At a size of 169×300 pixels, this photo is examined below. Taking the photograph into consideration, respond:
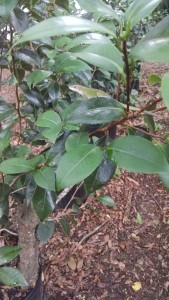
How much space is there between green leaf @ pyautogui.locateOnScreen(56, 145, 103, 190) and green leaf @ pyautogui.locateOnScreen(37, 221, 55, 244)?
1.81 ft

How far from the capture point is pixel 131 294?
152 centimetres

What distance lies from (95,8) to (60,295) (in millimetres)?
1377

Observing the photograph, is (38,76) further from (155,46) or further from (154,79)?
(155,46)

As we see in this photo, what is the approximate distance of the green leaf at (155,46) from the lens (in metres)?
0.41

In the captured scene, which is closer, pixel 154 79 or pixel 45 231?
pixel 154 79

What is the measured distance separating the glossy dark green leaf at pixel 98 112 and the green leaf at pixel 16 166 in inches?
8.0

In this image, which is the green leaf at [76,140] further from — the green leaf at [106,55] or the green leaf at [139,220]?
the green leaf at [139,220]

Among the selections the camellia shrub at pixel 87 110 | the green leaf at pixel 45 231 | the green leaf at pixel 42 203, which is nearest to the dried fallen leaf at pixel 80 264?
the green leaf at pixel 45 231

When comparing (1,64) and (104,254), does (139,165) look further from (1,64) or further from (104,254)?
(104,254)

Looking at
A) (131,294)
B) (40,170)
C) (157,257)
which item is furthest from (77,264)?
(40,170)

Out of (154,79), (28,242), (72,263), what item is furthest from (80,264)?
(154,79)

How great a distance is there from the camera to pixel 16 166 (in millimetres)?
703

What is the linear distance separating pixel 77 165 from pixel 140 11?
0.27m

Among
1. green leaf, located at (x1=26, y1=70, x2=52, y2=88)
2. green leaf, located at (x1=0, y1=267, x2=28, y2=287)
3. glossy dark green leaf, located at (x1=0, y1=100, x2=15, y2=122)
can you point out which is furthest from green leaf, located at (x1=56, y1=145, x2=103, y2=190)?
green leaf, located at (x1=0, y1=267, x2=28, y2=287)
